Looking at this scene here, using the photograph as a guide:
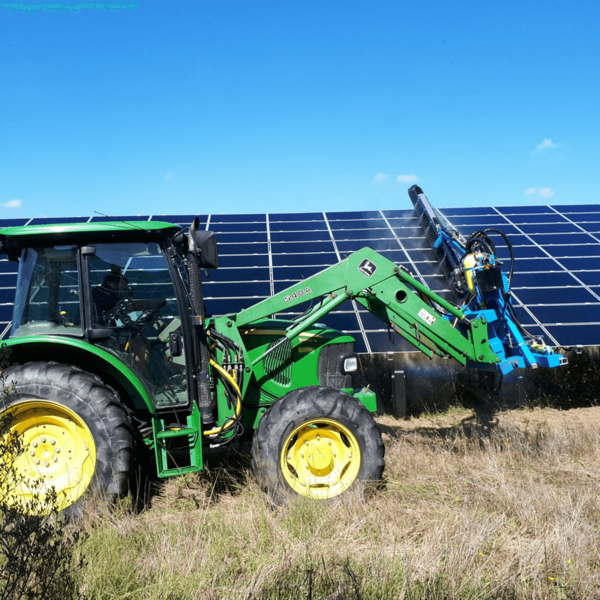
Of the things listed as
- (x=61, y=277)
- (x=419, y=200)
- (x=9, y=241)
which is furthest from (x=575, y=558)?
(x=419, y=200)

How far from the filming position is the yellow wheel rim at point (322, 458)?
18.7 ft

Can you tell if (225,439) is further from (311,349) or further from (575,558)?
(575,558)

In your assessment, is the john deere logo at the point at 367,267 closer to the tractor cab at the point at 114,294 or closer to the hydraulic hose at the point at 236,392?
the hydraulic hose at the point at 236,392

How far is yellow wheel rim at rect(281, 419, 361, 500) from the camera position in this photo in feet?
18.7

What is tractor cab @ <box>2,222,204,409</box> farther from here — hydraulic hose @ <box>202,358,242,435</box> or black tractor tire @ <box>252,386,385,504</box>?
black tractor tire @ <box>252,386,385,504</box>

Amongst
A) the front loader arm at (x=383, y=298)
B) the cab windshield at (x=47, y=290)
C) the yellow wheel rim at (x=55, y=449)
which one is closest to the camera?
the yellow wheel rim at (x=55, y=449)

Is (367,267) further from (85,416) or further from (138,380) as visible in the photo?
(85,416)

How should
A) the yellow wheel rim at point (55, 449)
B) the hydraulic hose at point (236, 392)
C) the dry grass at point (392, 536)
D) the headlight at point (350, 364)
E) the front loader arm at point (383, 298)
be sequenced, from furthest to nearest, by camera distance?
the headlight at point (350, 364) < the front loader arm at point (383, 298) < the hydraulic hose at point (236, 392) < the yellow wheel rim at point (55, 449) < the dry grass at point (392, 536)

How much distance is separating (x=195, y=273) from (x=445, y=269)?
7010 millimetres

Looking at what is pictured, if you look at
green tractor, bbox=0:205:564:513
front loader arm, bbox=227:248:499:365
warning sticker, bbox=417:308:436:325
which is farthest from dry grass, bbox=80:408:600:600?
warning sticker, bbox=417:308:436:325

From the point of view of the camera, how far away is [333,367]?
21.8ft

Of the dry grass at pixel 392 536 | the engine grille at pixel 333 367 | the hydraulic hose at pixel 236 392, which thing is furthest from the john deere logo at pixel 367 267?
the dry grass at pixel 392 536

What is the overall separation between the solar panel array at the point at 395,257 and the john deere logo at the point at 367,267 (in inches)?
125

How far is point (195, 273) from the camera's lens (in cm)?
573
